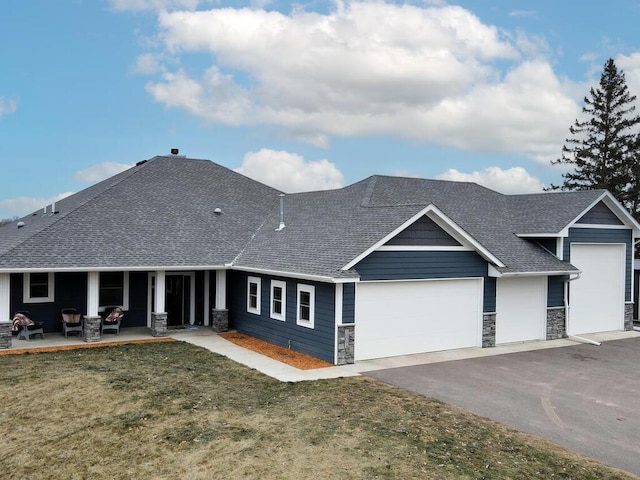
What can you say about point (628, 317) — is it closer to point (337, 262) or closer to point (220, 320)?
point (337, 262)

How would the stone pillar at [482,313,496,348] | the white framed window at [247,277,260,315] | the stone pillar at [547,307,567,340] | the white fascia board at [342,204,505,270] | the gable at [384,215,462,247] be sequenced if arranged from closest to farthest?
the white fascia board at [342,204,505,270] → the gable at [384,215,462,247] → the stone pillar at [482,313,496,348] → the white framed window at [247,277,260,315] → the stone pillar at [547,307,567,340]

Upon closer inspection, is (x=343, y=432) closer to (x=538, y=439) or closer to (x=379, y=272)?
(x=538, y=439)

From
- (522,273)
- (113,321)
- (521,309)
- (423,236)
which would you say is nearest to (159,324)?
(113,321)

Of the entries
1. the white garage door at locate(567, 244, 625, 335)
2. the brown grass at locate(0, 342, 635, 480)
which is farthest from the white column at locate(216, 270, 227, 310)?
the white garage door at locate(567, 244, 625, 335)

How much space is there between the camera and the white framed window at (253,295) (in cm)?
1842

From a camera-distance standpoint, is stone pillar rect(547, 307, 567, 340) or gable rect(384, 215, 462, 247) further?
stone pillar rect(547, 307, 567, 340)

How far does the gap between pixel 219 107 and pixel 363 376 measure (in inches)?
565

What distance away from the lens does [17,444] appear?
909cm

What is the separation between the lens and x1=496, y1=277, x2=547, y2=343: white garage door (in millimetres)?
18062

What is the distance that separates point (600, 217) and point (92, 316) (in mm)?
18202

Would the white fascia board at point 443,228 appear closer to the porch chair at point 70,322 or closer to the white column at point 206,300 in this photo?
the white column at point 206,300

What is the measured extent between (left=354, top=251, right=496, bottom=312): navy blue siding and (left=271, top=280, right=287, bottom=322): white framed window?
2997 millimetres

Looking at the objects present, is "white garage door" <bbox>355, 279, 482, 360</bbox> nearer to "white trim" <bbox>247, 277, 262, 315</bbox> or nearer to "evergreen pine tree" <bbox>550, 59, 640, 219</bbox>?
"white trim" <bbox>247, 277, 262, 315</bbox>

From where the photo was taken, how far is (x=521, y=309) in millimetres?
18609
